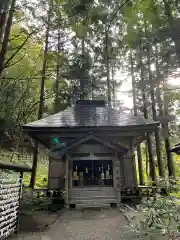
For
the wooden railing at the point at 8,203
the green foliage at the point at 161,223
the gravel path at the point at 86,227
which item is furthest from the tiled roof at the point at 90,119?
the green foliage at the point at 161,223

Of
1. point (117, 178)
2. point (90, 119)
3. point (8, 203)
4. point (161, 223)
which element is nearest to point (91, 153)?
point (117, 178)

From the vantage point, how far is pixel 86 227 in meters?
6.46

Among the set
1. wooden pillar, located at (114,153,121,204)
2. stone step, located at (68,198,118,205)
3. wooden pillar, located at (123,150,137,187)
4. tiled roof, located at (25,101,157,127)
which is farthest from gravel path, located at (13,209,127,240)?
tiled roof, located at (25,101,157,127)

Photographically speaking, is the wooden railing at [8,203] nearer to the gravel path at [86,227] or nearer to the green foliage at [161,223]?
the gravel path at [86,227]

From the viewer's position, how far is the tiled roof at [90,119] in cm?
1169

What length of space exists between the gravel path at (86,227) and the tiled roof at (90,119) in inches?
191

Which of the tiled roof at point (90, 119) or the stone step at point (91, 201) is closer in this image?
the stone step at point (91, 201)

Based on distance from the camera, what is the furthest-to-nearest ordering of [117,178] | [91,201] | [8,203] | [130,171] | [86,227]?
[130,171] < [117,178] < [91,201] < [86,227] < [8,203]

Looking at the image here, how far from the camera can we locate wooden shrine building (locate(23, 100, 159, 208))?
9.93m

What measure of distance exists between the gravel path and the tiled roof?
4.84m

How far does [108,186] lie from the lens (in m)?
10.0

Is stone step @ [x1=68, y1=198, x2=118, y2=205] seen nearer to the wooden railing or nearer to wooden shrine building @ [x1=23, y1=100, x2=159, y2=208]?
wooden shrine building @ [x1=23, y1=100, x2=159, y2=208]

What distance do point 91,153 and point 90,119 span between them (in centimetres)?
315

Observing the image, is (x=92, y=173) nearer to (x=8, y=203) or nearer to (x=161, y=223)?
(x=8, y=203)
